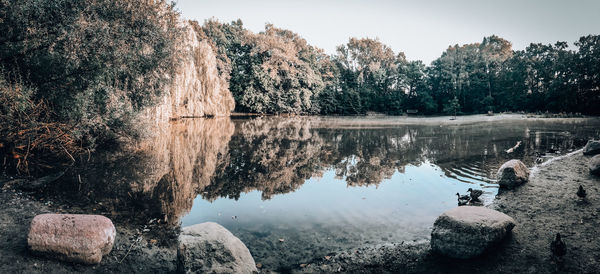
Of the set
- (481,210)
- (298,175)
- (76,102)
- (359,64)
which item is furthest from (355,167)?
(359,64)

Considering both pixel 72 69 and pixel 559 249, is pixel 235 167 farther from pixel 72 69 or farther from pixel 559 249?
pixel 559 249

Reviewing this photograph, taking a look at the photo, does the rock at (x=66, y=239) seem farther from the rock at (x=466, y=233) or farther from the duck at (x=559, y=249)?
the duck at (x=559, y=249)

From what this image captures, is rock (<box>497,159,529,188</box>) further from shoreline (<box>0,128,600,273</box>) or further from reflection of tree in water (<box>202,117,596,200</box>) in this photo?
shoreline (<box>0,128,600,273</box>)

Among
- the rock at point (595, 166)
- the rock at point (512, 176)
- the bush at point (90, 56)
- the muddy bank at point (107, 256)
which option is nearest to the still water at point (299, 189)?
the rock at point (512, 176)

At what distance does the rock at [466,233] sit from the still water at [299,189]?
0.82 metres

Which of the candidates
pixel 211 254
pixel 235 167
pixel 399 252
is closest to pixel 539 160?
pixel 399 252

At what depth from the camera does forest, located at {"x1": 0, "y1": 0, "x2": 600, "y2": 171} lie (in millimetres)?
10023

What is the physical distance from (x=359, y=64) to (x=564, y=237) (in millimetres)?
65923

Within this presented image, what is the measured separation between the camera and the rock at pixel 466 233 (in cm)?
454

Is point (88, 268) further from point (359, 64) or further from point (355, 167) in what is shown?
point (359, 64)

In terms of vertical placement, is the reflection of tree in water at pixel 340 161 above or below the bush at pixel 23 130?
below

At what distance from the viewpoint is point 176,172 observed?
10359 millimetres

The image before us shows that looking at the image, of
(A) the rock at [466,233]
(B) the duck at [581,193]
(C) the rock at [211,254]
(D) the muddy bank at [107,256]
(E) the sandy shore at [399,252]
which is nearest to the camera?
(C) the rock at [211,254]

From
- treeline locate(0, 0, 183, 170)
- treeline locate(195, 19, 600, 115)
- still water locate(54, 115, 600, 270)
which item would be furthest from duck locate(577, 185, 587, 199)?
treeline locate(195, 19, 600, 115)
